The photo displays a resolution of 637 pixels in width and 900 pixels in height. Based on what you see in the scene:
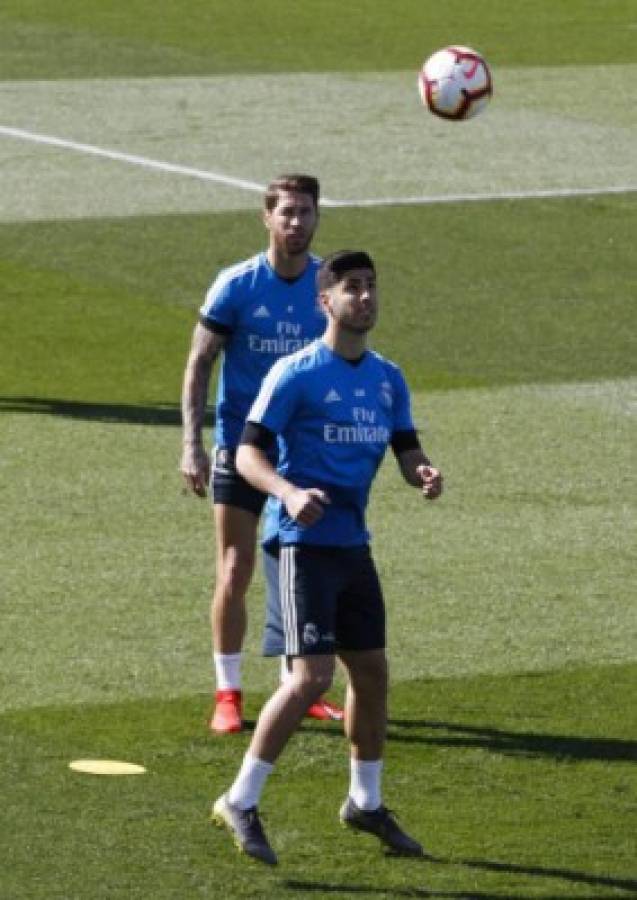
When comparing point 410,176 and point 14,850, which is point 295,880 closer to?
point 14,850

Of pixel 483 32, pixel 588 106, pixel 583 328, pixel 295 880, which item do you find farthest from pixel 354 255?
pixel 483 32

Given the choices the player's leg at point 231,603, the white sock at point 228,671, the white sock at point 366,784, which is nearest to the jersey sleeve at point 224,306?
the player's leg at point 231,603

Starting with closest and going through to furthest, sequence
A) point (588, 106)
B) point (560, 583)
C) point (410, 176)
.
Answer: point (560, 583) → point (410, 176) → point (588, 106)

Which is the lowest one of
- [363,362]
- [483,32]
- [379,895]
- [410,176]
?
[379,895]

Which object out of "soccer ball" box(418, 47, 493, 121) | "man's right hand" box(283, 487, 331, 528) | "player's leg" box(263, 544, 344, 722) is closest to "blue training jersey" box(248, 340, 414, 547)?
"man's right hand" box(283, 487, 331, 528)

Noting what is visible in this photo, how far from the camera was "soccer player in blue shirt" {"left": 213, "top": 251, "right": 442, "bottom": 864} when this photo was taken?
1059cm

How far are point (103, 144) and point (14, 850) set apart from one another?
21234mm

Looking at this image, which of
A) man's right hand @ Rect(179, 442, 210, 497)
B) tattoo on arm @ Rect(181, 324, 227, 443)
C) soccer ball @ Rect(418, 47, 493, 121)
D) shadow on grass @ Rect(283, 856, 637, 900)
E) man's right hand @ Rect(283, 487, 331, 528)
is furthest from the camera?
soccer ball @ Rect(418, 47, 493, 121)

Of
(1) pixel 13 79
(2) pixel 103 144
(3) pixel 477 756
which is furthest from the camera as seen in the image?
(1) pixel 13 79

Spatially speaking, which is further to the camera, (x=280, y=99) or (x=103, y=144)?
(x=280, y=99)

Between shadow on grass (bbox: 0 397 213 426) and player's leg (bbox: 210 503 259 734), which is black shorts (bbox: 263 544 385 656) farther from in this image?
shadow on grass (bbox: 0 397 213 426)

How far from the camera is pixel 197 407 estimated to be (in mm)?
12359

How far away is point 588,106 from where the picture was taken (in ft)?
112

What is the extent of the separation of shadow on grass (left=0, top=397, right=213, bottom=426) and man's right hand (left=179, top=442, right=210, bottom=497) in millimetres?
6499
